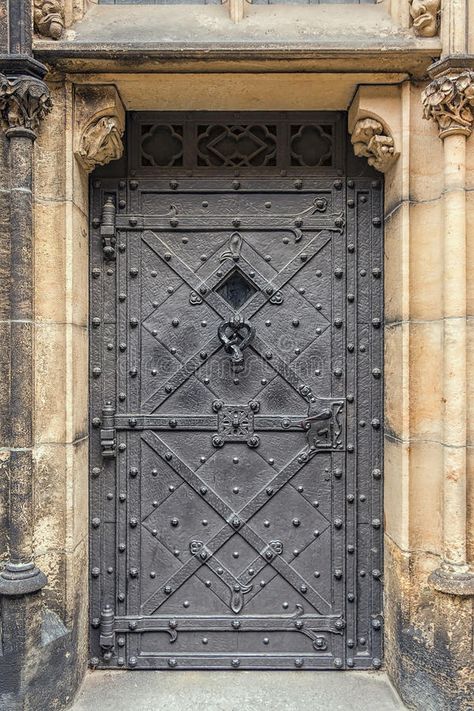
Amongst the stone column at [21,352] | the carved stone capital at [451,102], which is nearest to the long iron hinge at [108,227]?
the stone column at [21,352]

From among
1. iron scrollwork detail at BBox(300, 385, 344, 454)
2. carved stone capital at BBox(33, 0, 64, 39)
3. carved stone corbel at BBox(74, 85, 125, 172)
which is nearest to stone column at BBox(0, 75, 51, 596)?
carved stone corbel at BBox(74, 85, 125, 172)

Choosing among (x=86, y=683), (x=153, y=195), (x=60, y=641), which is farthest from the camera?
(x=153, y=195)

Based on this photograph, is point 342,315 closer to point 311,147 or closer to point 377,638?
point 311,147

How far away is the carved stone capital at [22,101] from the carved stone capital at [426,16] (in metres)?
1.60

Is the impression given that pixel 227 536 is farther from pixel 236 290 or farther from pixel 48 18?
pixel 48 18

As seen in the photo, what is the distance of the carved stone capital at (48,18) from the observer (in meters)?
2.12

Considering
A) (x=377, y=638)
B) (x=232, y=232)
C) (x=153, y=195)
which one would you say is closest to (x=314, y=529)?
(x=377, y=638)

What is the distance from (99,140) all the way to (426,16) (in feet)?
4.95

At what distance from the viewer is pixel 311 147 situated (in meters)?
2.54

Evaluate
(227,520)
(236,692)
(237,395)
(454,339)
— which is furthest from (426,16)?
(236,692)

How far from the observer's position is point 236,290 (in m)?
2.58

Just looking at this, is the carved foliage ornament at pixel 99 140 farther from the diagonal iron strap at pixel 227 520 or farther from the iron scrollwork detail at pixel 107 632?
the iron scrollwork detail at pixel 107 632

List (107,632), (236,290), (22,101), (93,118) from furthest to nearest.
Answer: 1. (236,290)
2. (107,632)
3. (93,118)
4. (22,101)

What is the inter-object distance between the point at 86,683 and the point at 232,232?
2.31 metres
